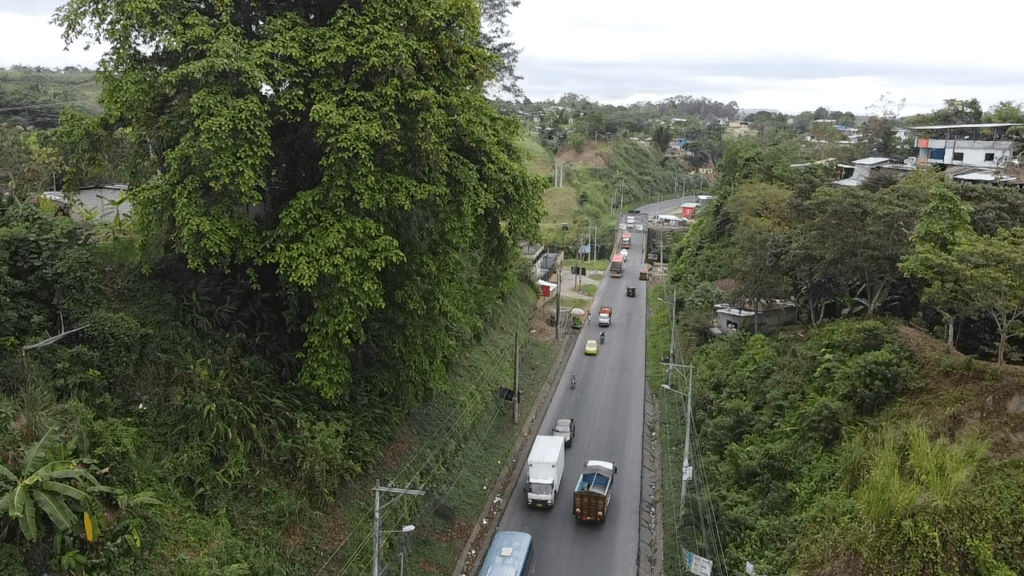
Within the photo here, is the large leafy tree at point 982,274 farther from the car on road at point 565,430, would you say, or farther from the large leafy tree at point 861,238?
the car on road at point 565,430

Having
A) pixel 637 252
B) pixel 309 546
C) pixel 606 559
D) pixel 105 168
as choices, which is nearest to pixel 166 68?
pixel 105 168

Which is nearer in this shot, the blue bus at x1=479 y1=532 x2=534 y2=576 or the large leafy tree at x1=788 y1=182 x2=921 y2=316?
the blue bus at x1=479 y1=532 x2=534 y2=576

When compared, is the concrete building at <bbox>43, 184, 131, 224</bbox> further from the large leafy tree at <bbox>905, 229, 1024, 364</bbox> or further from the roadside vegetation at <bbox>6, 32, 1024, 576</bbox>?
the large leafy tree at <bbox>905, 229, 1024, 364</bbox>

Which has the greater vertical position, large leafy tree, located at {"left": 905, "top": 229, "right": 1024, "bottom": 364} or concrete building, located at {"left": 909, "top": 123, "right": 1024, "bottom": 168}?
concrete building, located at {"left": 909, "top": 123, "right": 1024, "bottom": 168}

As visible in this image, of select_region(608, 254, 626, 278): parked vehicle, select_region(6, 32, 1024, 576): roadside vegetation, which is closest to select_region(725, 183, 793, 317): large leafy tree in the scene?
select_region(6, 32, 1024, 576): roadside vegetation

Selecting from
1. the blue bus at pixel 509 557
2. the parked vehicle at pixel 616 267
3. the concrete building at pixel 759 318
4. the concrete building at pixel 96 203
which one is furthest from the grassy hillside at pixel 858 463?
the parked vehicle at pixel 616 267
